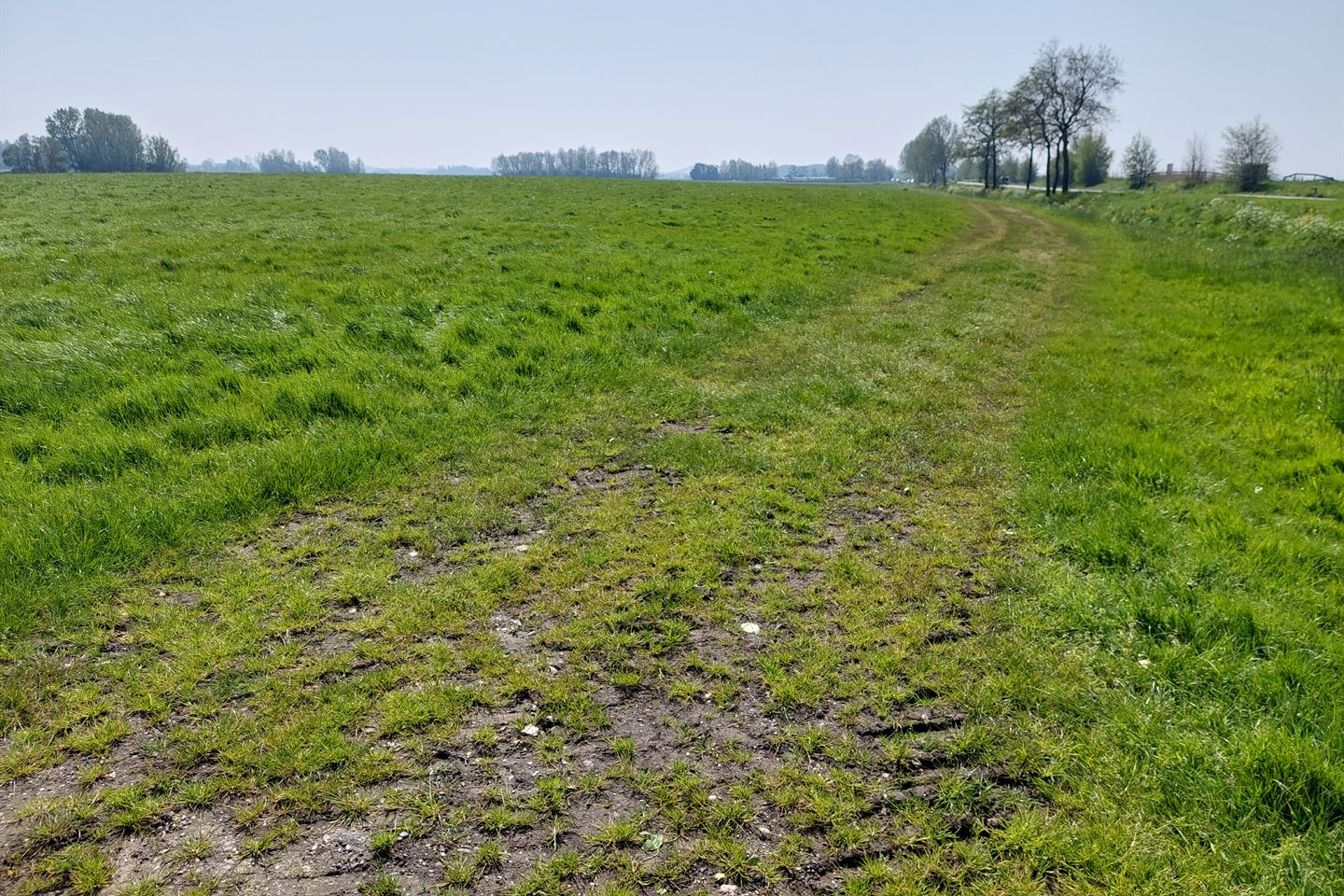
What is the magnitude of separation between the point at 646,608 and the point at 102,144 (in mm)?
163722

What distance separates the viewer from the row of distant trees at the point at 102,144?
391ft

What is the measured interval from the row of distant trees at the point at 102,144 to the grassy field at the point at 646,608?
481 ft

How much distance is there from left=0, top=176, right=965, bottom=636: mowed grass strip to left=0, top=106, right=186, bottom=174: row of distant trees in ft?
431

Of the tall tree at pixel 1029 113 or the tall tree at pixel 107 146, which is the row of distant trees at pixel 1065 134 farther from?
the tall tree at pixel 107 146

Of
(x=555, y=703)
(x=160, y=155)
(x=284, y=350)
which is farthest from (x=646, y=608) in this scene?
(x=160, y=155)

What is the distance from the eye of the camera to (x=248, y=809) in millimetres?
3408

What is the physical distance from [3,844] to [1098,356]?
46.7 ft

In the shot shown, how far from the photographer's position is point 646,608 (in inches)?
203

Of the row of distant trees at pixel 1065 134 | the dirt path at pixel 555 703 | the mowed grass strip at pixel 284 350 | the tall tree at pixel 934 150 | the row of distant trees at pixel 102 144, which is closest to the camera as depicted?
the dirt path at pixel 555 703

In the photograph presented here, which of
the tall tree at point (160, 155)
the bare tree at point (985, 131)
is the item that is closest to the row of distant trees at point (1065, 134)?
the bare tree at point (985, 131)

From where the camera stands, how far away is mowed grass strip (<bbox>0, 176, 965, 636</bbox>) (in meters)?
6.03

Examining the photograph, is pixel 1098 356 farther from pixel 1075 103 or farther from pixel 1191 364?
pixel 1075 103

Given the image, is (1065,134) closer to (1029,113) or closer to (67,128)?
(1029,113)

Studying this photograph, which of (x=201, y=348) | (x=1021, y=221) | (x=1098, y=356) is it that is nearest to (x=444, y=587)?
(x=201, y=348)
